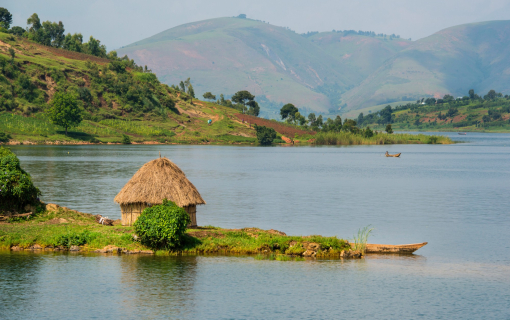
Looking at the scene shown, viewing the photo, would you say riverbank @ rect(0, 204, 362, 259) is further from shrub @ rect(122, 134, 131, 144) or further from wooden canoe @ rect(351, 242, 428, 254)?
shrub @ rect(122, 134, 131, 144)

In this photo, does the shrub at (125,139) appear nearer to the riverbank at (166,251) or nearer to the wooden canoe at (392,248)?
the riverbank at (166,251)

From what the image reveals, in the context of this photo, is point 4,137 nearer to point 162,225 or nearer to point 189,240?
point 189,240

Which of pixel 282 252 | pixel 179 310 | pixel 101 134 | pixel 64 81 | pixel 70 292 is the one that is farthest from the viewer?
pixel 64 81

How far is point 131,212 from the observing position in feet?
117

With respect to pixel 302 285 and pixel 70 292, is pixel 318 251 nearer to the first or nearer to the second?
pixel 302 285

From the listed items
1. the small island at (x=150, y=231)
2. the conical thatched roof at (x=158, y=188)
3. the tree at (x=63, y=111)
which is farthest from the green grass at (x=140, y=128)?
the conical thatched roof at (x=158, y=188)

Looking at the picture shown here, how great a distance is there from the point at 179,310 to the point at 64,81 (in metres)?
181

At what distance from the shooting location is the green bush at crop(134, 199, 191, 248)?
104ft

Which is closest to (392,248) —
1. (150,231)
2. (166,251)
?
(166,251)

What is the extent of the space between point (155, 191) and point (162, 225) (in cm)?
373

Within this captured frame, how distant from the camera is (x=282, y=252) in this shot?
109ft

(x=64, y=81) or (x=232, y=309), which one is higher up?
(x=64, y=81)

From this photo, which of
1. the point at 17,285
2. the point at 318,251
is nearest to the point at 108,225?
the point at 17,285

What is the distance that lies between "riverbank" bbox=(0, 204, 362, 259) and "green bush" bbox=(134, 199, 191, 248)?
0.75 meters
